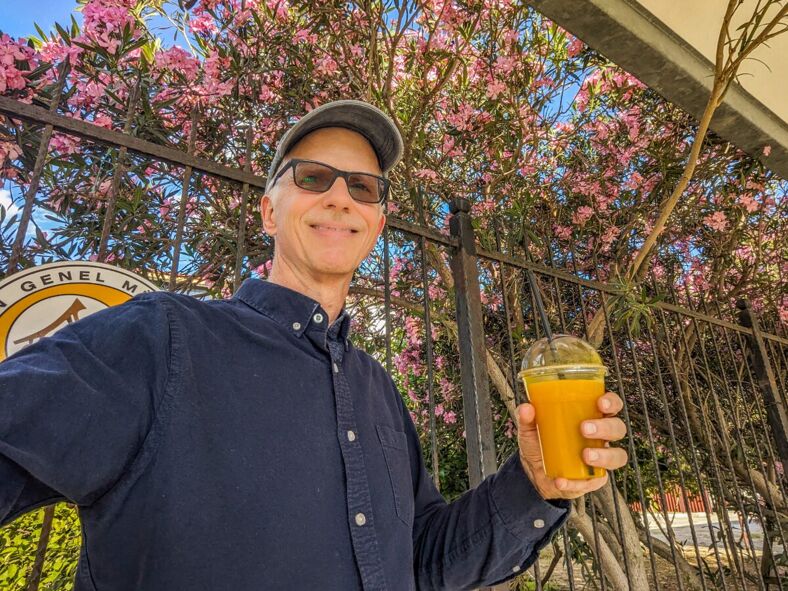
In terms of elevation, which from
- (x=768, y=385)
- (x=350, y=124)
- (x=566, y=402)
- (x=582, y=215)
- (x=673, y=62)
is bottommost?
(x=566, y=402)

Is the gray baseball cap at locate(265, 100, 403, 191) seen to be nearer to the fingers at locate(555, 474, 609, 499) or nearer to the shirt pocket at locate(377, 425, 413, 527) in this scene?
the shirt pocket at locate(377, 425, 413, 527)

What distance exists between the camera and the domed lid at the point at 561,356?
0.89 m

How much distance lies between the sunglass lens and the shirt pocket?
67 cm

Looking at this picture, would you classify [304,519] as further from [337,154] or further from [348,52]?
[348,52]

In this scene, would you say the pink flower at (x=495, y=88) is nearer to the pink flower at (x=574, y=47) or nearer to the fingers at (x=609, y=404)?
the pink flower at (x=574, y=47)

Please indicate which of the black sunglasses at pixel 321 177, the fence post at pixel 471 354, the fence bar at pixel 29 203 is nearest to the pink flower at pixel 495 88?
the fence post at pixel 471 354

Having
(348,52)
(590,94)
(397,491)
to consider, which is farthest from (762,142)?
(397,491)

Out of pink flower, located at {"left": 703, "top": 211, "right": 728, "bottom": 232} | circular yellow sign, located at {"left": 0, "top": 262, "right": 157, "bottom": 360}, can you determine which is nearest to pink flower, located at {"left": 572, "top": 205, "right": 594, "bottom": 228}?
pink flower, located at {"left": 703, "top": 211, "right": 728, "bottom": 232}

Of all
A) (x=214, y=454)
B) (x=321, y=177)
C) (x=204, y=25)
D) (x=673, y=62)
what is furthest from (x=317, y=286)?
(x=204, y=25)

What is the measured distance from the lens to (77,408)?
2.04 feet

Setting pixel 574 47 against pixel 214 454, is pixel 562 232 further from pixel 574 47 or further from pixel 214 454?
pixel 214 454

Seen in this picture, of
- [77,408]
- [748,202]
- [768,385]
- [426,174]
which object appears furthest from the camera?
[748,202]

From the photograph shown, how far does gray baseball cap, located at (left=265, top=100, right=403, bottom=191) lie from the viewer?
132 cm

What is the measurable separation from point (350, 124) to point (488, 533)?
46.4 inches
